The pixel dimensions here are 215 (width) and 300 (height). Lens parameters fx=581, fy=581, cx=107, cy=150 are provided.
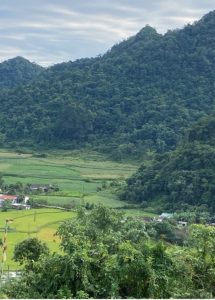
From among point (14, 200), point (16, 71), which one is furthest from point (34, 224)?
point (16, 71)

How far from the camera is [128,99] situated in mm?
48812

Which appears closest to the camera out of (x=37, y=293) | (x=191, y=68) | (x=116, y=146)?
(x=37, y=293)

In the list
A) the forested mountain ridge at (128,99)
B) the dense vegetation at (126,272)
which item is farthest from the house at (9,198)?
the dense vegetation at (126,272)

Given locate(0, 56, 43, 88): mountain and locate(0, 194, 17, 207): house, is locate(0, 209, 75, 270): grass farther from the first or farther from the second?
locate(0, 56, 43, 88): mountain

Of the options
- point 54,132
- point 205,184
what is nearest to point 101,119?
point 54,132

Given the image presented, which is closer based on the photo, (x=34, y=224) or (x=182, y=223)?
(x=34, y=224)

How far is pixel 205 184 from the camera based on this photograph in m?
26.2

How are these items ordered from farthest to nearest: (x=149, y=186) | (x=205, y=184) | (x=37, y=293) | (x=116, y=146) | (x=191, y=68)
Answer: (x=191, y=68)
(x=116, y=146)
(x=149, y=186)
(x=205, y=184)
(x=37, y=293)

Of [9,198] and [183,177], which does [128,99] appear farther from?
[9,198]

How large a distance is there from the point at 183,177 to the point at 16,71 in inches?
2230

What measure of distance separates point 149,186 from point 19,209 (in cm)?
753

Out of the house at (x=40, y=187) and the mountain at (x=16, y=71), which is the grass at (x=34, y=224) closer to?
the house at (x=40, y=187)

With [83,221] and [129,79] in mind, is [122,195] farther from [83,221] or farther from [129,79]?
[129,79]

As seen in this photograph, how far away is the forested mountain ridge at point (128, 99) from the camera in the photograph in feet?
147
